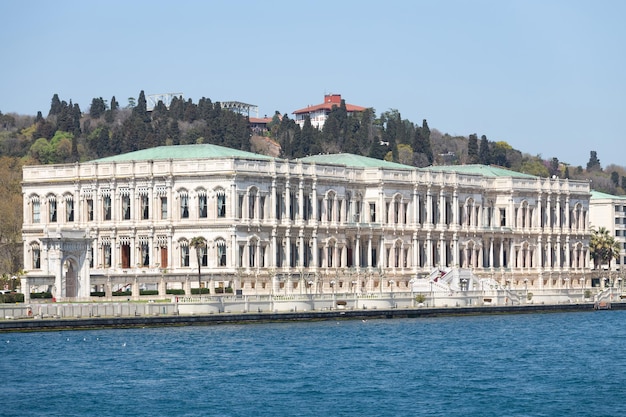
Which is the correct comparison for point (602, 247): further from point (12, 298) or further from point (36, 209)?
point (12, 298)

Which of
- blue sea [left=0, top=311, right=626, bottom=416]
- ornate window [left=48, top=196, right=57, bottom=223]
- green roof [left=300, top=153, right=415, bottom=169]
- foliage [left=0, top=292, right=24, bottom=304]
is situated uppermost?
green roof [left=300, top=153, right=415, bottom=169]

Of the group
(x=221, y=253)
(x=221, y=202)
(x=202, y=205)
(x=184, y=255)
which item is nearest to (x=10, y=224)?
(x=184, y=255)

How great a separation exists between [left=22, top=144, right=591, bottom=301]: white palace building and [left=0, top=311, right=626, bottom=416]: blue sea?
20383 millimetres

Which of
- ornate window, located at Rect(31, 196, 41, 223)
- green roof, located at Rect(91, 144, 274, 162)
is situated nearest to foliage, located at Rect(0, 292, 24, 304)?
green roof, located at Rect(91, 144, 274, 162)

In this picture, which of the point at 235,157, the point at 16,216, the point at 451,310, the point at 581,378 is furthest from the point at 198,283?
the point at 581,378

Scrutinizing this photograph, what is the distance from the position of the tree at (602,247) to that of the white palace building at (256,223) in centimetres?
1882

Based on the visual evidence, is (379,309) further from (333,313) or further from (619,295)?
(619,295)

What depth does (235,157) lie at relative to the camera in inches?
4995

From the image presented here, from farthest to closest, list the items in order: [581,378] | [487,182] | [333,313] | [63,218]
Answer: [487,182]
[63,218]
[333,313]
[581,378]

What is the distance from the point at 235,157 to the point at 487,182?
34604 mm

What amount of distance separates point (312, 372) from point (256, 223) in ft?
161

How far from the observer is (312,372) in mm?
79312

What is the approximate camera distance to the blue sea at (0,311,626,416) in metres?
67.8

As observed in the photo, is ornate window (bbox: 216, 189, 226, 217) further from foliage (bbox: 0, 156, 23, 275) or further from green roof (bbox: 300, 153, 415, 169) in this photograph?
foliage (bbox: 0, 156, 23, 275)
